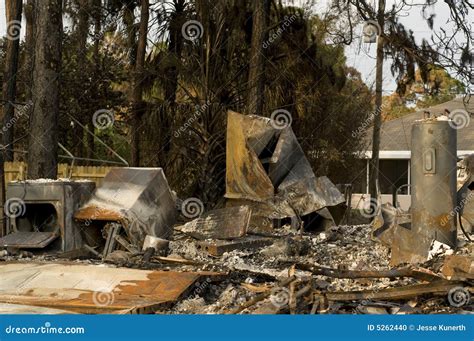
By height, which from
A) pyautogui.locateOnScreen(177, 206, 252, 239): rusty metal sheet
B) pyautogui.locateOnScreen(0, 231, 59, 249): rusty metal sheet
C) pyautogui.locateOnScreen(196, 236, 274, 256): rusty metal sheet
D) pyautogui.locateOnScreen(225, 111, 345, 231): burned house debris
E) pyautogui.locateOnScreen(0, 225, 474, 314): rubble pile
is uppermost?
pyautogui.locateOnScreen(225, 111, 345, 231): burned house debris

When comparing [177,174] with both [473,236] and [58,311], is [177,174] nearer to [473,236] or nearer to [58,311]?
[473,236]

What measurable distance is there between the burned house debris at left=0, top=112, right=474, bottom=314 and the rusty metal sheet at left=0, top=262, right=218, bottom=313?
0.06ft

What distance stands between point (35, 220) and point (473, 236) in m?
6.19

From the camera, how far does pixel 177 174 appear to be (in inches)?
643

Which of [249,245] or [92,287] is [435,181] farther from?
[92,287]

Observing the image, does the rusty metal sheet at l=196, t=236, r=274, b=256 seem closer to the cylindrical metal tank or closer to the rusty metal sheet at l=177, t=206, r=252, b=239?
the rusty metal sheet at l=177, t=206, r=252, b=239

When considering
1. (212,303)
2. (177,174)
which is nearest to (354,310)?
(212,303)

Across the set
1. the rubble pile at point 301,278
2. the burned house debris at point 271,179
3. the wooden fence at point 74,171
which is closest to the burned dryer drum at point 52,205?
the rubble pile at point 301,278

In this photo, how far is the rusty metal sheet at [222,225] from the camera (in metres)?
9.41

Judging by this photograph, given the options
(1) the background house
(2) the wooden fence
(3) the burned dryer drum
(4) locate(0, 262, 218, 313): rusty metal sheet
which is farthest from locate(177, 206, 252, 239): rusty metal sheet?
(1) the background house

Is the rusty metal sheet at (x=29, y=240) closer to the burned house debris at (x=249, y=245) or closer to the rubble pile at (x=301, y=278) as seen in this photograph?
the burned house debris at (x=249, y=245)

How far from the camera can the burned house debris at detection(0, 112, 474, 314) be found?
6.05 m

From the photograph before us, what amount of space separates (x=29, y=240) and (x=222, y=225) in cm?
266

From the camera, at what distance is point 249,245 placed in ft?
30.1
